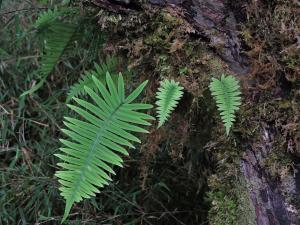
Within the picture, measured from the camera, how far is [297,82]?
1.46 metres

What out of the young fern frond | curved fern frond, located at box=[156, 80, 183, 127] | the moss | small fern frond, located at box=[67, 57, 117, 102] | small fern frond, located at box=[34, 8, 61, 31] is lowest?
the moss

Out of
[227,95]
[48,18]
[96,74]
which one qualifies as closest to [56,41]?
[48,18]

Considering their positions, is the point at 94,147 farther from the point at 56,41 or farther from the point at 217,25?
the point at 56,41

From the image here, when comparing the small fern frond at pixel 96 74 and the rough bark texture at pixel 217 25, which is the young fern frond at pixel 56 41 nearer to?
the small fern frond at pixel 96 74

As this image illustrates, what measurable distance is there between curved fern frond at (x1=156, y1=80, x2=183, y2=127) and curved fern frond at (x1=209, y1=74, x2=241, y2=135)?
12 cm

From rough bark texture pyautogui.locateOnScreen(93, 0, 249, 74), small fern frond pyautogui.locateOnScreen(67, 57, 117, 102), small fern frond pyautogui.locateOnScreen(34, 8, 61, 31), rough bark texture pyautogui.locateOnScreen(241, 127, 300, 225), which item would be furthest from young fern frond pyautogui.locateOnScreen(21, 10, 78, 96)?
rough bark texture pyautogui.locateOnScreen(241, 127, 300, 225)

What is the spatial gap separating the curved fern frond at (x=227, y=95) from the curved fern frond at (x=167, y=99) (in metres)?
0.12

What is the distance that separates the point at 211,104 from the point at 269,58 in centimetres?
27

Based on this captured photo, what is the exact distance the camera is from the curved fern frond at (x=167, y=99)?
4.53 feet

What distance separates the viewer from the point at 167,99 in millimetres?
1414

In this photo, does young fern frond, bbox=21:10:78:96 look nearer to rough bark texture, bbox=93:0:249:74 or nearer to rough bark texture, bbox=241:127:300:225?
rough bark texture, bbox=93:0:249:74

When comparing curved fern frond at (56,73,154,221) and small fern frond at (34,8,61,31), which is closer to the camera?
curved fern frond at (56,73,154,221)

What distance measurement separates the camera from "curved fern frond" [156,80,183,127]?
54.4 inches

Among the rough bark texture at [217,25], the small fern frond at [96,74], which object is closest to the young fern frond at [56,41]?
the small fern frond at [96,74]
